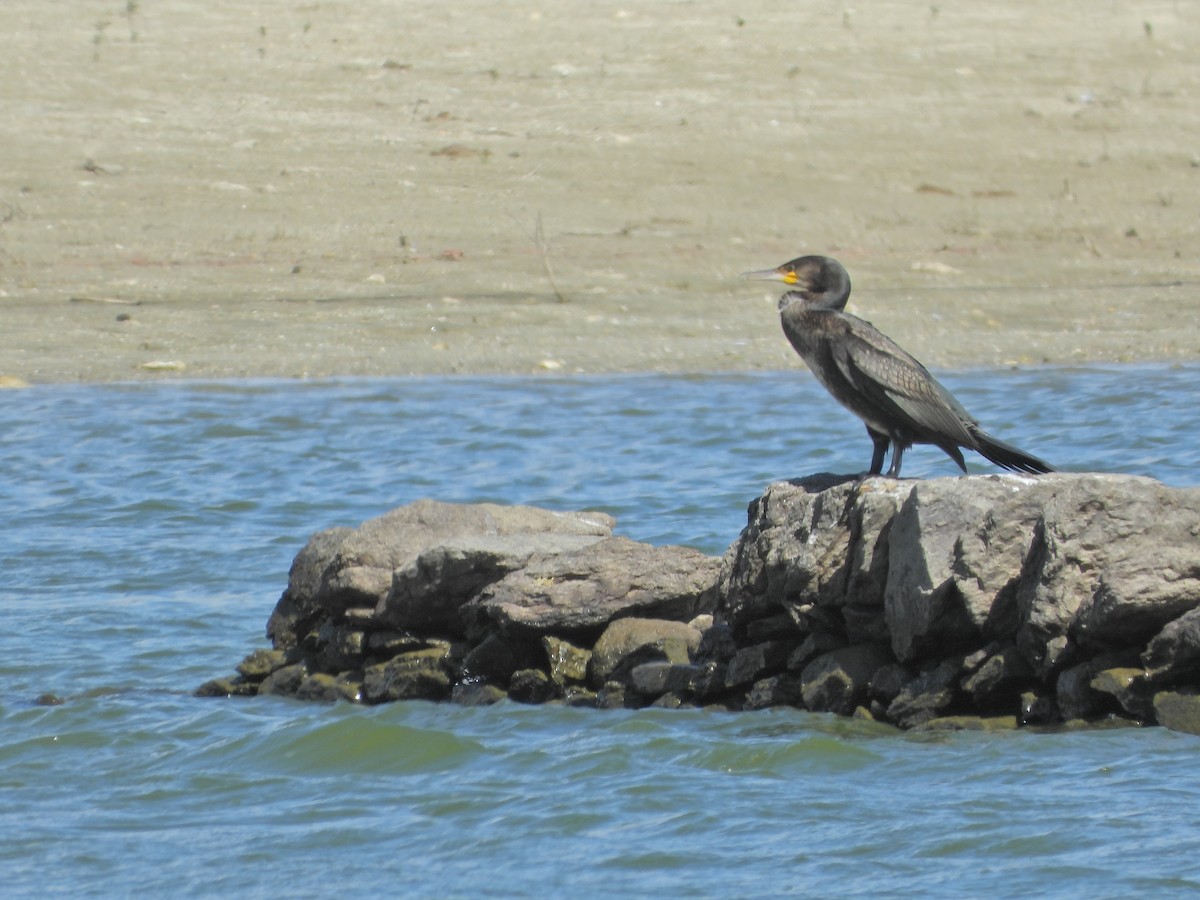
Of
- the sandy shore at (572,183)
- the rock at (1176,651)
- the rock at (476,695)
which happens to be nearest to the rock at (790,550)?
the rock at (476,695)

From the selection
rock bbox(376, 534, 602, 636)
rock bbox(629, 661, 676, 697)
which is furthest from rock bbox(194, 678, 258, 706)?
rock bbox(629, 661, 676, 697)

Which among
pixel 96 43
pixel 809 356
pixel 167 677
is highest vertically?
pixel 96 43

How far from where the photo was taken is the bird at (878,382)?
7.00m

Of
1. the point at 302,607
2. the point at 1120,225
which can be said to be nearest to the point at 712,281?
the point at 1120,225

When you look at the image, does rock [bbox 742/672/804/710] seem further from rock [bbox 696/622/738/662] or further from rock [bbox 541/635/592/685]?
rock [bbox 541/635/592/685]

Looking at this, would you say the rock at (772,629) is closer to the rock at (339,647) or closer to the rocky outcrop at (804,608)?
the rocky outcrop at (804,608)

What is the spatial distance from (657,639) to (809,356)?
1.18 m

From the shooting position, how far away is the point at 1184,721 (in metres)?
6.30

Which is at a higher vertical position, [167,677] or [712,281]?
[712,281]

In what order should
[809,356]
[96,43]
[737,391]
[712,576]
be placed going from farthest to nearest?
[96,43], [737,391], [712,576], [809,356]

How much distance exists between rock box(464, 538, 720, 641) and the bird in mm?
910

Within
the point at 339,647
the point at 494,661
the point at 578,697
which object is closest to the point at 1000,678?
the point at 578,697

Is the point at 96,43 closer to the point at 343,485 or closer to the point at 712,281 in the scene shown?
the point at 712,281

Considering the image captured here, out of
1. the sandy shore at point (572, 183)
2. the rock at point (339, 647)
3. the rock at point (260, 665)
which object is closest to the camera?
the rock at point (339, 647)
